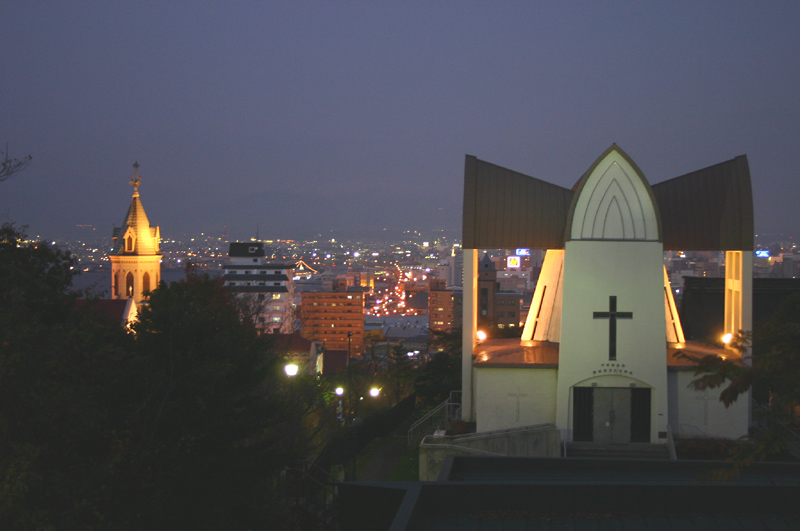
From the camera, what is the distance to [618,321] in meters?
17.9

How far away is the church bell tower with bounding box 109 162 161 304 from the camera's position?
46.0 meters

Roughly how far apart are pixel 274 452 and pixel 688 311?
21.5 metres

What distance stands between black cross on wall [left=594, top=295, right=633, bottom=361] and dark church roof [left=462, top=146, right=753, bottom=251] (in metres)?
2.24

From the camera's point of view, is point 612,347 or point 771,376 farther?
point 612,347

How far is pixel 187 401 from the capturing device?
11641 mm

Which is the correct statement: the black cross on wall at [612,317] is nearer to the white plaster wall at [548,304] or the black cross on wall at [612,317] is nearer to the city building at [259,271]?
the white plaster wall at [548,304]

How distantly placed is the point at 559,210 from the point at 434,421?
832 centimetres

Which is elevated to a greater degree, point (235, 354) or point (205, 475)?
point (235, 354)

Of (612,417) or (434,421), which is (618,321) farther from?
(434,421)

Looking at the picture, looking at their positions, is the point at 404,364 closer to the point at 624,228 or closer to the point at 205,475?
the point at 624,228

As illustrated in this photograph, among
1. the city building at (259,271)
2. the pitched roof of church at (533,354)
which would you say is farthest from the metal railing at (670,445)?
the city building at (259,271)

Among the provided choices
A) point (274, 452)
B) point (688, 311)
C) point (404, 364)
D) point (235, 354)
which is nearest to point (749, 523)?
point (274, 452)

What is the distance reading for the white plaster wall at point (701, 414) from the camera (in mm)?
18000

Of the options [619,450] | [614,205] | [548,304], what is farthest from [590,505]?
[548,304]
